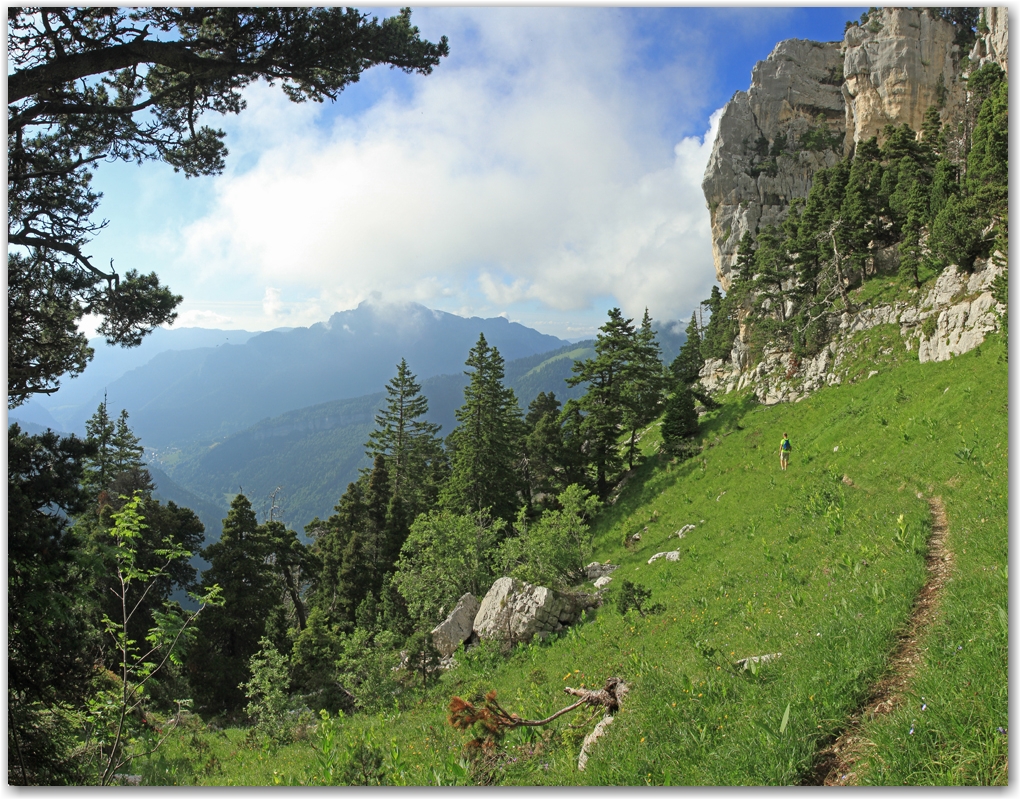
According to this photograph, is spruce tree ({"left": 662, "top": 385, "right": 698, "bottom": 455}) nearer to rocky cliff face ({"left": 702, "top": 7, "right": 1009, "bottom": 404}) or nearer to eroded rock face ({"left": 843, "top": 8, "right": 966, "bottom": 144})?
rocky cliff face ({"left": 702, "top": 7, "right": 1009, "bottom": 404})

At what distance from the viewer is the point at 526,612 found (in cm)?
1496

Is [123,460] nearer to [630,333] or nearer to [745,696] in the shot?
[630,333]

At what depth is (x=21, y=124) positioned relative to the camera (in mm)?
6406

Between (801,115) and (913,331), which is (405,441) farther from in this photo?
(801,115)

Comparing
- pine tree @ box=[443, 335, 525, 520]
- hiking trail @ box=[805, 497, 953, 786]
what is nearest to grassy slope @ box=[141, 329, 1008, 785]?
hiking trail @ box=[805, 497, 953, 786]

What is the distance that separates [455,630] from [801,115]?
281ft

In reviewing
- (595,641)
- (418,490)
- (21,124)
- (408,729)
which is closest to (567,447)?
(418,490)

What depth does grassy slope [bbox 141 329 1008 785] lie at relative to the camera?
415 centimetres

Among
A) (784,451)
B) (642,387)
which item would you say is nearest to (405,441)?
(642,387)

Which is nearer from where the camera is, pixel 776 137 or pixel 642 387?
pixel 642 387

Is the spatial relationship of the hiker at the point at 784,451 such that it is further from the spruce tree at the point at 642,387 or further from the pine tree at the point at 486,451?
the pine tree at the point at 486,451

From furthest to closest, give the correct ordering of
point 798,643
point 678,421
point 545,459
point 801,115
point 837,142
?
1. point 801,115
2. point 837,142
3. point 545,459
4. point 678,421
5. point 798,643

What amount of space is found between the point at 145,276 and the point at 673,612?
521 inches

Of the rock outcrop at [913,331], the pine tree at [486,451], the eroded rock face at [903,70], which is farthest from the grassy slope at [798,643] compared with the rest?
the eroded rock face at [903,70]
